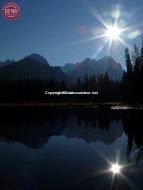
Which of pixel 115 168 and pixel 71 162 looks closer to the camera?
pixel 115 168

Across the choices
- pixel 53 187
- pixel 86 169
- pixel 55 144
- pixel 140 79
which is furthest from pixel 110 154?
pixel 140 79

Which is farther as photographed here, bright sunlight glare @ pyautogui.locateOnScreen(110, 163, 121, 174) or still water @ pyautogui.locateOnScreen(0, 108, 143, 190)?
bright sunlight glare @ pyautogui.locateOnScreen(110, 163, 121, 174)

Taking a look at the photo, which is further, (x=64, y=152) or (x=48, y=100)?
(x=48, y=100)

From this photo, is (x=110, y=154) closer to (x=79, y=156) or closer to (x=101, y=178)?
(x=79, y=156)

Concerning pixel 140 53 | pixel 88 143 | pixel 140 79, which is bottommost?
pixel 88 143

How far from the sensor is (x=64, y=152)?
2053cm

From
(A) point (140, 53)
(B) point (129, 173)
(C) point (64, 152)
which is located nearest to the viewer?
(B) point (129, 173)

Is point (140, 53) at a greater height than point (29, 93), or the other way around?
point (140, 53)

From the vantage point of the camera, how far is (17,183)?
12.4m

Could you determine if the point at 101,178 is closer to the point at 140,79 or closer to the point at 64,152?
the point at 64,152

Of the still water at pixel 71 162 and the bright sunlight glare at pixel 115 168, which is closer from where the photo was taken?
the still water at pixel 71 162

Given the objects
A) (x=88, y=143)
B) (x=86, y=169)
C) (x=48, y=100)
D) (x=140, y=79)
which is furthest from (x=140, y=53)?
(x=86, y=169)

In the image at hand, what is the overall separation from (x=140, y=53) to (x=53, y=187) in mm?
103701

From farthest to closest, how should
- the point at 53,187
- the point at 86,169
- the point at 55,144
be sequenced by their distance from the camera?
the point at 55,144 < the point at 86,169 < the point at 53,187
